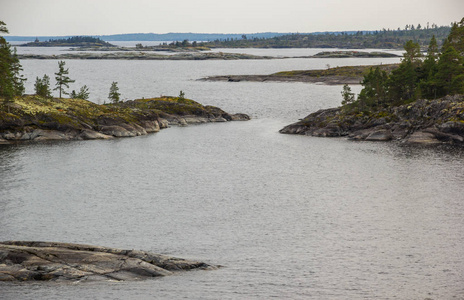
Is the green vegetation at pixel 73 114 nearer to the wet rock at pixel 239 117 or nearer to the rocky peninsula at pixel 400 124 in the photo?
the wet rock at pixel 239 117

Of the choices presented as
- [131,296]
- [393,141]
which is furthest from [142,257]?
[393,141]

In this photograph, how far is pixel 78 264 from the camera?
147 feet

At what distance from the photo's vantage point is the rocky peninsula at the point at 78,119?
121 meters

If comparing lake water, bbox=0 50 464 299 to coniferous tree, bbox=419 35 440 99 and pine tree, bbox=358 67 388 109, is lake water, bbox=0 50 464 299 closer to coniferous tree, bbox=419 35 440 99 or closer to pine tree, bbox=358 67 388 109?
pine tree, bbox=358 67 388 109

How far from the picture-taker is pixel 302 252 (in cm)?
5525

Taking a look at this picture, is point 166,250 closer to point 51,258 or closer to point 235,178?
point 51,258

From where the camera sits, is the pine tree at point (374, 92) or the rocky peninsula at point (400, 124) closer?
the rocky peninsula at point (400, 124)

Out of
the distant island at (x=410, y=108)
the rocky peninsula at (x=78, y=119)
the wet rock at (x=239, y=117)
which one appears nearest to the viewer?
the distant island at (x=410, y=108)

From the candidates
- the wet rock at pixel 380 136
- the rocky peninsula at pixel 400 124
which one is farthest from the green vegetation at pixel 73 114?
the wet rock at pixel 380 136

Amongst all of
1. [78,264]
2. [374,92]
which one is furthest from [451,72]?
[78,264]

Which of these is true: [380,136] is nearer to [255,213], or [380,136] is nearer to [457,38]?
[457,38]

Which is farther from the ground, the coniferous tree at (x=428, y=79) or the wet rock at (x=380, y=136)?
the coniferous tree at (x=428, y=79)

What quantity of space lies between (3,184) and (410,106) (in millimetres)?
91128

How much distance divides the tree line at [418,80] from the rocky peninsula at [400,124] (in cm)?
533
